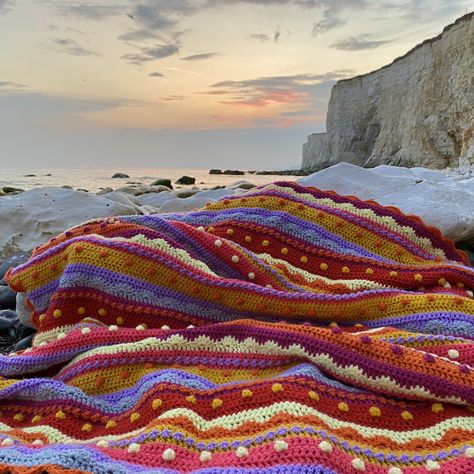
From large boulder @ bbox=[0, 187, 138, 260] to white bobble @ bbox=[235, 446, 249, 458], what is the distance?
120 inches

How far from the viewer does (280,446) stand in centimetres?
105

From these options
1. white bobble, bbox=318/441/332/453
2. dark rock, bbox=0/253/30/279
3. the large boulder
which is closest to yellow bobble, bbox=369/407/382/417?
white bobble, bbox=318/441/332/453

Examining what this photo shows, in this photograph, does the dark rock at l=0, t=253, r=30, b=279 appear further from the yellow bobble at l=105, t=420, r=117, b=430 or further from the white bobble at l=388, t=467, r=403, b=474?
the white bobble at l=388, t=467, r=403, b=474

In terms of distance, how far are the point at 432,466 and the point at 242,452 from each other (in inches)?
17.1

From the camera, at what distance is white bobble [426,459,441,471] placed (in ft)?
3.48

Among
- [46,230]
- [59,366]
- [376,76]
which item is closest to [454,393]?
[59,366]

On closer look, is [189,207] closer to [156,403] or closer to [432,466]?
[156,403]

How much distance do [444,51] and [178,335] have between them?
74.9 feet

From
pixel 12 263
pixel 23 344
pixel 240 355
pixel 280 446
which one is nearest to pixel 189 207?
pixel 12 263

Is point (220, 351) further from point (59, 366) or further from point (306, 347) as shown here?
point (59, 366)

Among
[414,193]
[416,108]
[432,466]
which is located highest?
[416,108]

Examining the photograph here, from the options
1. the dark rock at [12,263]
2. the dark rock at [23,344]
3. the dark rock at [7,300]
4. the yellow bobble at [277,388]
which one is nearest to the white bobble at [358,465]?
the yellow bobble at [277,388]

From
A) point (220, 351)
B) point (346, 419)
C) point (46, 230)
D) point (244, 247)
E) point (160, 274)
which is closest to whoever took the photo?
point (346, 419)

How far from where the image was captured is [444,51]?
811 inches
